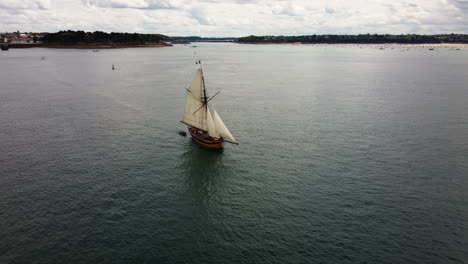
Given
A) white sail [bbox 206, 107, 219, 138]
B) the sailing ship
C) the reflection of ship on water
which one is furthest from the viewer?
white sail [bbox 206, 107, 219, 138]

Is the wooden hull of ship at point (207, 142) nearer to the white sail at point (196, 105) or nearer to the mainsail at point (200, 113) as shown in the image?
the mainsail at point (200, 113)

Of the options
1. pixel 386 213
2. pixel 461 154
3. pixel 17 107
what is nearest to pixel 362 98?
pixel 461 154

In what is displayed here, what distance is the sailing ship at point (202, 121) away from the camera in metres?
76.7

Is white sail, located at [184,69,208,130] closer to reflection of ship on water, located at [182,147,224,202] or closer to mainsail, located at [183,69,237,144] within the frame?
mainsail, located at [183,69,237,144]

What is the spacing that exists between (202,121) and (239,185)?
1025 inches

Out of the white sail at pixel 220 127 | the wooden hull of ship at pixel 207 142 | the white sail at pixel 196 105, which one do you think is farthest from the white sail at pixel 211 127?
the wooden hull of ship at pixel 207 142

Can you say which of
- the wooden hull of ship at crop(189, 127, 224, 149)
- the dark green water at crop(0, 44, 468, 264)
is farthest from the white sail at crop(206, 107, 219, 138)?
the dark green water at crop(0, 44, 468, 264)

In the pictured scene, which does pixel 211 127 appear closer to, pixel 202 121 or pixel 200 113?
pixel 202 121

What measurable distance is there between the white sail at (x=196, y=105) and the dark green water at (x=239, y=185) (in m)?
5.30

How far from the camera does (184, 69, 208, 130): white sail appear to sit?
80.7 m

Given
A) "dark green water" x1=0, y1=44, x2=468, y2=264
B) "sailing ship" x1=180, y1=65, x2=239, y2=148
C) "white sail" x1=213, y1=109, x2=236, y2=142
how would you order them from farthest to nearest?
1. "sailing ship" x1=180, y1=65, x2=239, y2=148
2. "white sail" x1=213, y1=109, x2=236, y2=142
3. "dark green water" x1=0, y1=44, x2=468, y2=264

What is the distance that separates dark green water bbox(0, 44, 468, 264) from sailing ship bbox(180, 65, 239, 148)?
2.65 meters

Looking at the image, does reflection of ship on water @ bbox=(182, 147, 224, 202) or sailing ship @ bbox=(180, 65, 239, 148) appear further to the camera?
sailing ship @ bbox=(180, 65, 239, 148)

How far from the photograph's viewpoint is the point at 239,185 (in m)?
60.6
